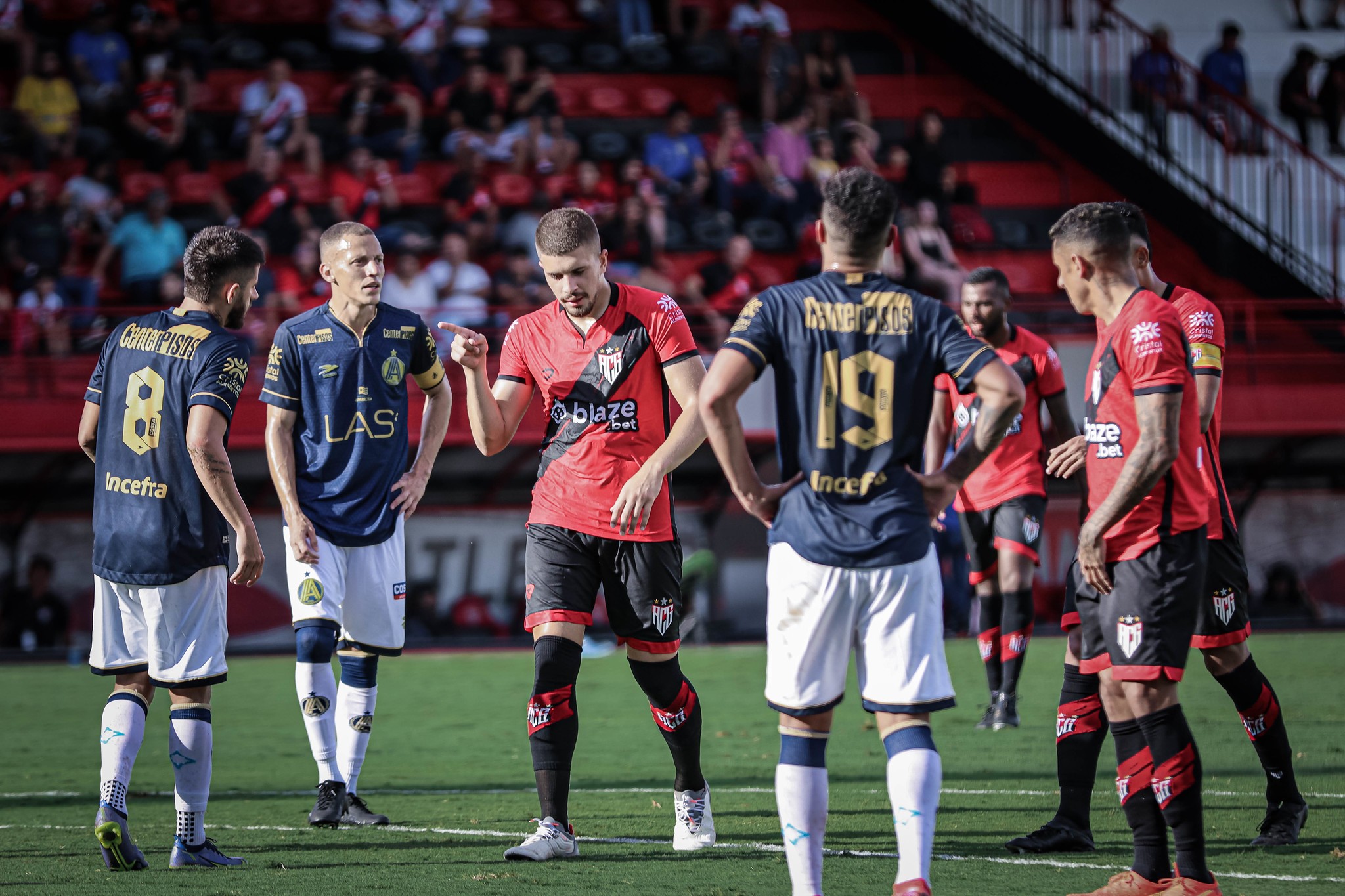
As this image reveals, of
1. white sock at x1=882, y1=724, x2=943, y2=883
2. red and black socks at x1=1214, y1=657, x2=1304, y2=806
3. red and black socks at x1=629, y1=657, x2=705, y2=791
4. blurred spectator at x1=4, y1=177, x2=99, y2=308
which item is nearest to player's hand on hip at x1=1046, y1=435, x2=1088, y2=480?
red and black socks at x1=1214, y1=657, x2=1304, y2=806

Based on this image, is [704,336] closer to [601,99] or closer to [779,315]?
[601,99]

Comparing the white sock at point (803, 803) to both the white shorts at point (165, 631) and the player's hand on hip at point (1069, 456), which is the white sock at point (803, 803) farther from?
the white shorts at point (165, 631)

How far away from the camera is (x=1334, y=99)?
21.5 meters

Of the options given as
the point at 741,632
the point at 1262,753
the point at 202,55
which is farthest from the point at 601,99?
the point at 1262,753

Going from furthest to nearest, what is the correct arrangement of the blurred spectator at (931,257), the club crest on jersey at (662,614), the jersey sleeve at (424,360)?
the blurred spectator at (931,257), the jersey sleeve at (424,360), the club crest on jersey at (662,614)

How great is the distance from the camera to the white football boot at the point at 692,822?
5590 millimetres

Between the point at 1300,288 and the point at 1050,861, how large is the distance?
15705mm

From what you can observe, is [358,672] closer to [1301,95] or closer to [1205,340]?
[1205,340]

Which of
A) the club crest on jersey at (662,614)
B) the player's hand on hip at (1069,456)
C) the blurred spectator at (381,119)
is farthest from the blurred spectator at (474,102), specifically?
the player's hand on hip at (1069,456)

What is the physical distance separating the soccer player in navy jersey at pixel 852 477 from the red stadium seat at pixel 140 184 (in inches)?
596

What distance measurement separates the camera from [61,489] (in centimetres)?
1438

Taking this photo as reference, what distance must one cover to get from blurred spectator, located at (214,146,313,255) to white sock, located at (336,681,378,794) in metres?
11.4

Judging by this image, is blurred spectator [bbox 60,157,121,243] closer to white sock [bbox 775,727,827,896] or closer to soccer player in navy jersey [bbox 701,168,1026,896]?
soccer player in navy jersey [bbox 701,168,1026,896]

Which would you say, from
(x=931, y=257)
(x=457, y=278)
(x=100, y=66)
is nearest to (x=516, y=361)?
(x=457, y=278)
